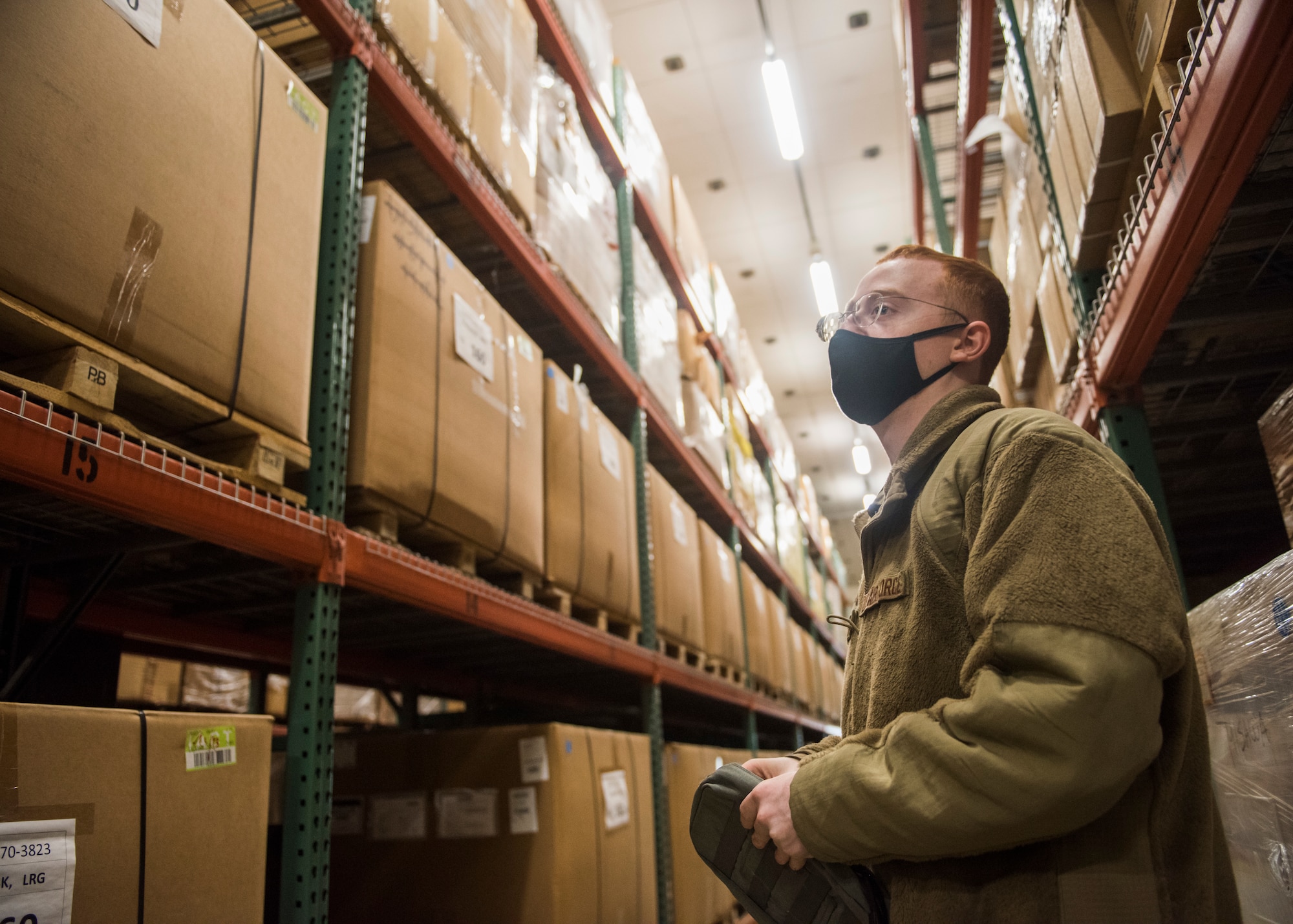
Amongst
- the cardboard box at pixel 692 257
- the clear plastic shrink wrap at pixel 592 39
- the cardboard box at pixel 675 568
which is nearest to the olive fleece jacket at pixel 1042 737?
the cardboard box at pixel 675 568

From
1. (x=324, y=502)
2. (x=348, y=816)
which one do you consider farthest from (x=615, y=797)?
(x=324, y=502)

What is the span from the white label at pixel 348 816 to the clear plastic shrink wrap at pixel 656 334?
7.07 ft

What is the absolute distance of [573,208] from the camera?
3424mm

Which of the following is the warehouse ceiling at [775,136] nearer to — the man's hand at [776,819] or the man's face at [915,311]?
the man's face at [915,311]

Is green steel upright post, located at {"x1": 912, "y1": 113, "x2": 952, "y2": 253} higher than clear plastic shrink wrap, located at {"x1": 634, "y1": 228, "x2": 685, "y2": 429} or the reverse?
higher

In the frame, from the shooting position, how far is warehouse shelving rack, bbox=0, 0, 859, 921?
4.30 ft

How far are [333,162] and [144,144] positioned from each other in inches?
25.6

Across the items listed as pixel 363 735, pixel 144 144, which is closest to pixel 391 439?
pixel 144 144

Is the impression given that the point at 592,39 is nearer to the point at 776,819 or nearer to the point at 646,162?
the point at 646,162

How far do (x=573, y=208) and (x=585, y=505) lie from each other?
129 cm

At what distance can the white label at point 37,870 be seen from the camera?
1.02 meters

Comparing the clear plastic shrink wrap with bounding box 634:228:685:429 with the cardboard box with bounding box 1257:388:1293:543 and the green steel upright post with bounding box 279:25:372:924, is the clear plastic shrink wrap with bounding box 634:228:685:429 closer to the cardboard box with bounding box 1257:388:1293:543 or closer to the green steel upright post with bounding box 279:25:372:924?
the green steel upright post with bounding box 279:25:372:924

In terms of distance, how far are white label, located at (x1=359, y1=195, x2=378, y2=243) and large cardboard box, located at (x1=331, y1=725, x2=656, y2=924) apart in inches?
54.7

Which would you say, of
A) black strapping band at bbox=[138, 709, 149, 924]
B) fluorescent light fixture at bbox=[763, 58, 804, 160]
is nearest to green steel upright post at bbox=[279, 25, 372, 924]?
black strapping band at bbox=[138, 709, 149, 924]
